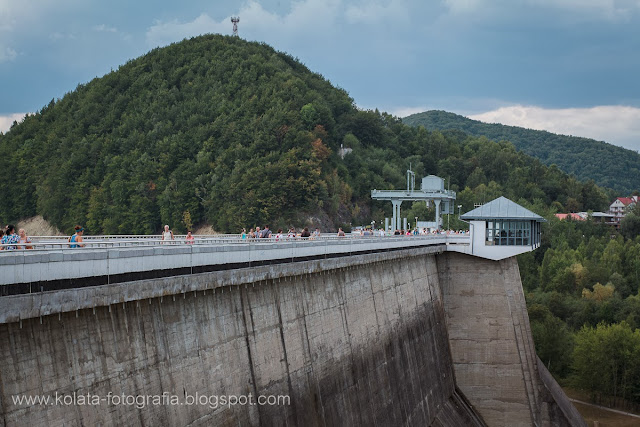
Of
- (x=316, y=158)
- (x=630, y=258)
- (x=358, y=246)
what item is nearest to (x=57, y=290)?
(x=358, y=246)

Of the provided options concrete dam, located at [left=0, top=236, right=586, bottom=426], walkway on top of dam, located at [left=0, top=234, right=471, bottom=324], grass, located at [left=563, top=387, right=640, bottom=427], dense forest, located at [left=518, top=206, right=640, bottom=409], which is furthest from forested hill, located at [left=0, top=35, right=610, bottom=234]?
walkway on top of dam, located at [left=0, top=234, right=471, bottom=324]

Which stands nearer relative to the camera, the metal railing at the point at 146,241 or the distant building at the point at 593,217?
the metal railing at the point at 146,241

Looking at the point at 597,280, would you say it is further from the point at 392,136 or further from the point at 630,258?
the point at 392,136

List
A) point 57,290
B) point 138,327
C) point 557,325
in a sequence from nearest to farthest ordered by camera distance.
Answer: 1. point 57,290
2. point 138,327
3. point 557,325

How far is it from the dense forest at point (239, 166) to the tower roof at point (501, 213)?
25881mm

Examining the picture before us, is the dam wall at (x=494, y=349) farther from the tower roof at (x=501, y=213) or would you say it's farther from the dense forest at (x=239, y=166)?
the dense forest at (x=239, y=166)

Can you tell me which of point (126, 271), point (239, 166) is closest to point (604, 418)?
point (126, 271)

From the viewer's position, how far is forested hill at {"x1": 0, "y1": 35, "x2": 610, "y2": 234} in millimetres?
100000

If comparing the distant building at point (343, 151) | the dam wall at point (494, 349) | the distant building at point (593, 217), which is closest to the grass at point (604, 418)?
the dam wall at point (494, 349)

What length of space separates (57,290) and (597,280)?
305 ft

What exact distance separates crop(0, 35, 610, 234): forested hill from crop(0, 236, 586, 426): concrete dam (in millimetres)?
54527

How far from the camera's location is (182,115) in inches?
4683

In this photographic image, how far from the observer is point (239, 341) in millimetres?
21125

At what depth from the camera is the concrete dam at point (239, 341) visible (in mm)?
14516
